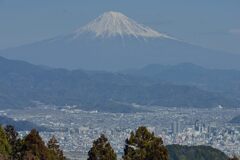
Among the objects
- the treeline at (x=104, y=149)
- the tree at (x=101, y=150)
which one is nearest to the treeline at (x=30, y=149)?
the treeline at (x=104, y=149)

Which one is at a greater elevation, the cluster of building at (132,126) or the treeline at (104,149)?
the cluster of building at (132,126)

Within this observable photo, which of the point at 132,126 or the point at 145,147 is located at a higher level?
the point at 132,126

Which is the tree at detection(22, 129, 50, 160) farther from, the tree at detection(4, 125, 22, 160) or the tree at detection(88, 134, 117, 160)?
the tree at detection(88, 134, 117, 160)

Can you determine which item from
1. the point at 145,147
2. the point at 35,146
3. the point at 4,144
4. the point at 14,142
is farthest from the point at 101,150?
the point at 14,142

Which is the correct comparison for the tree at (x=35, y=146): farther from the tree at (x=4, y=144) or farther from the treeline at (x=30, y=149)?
the tree at (x=4, y=144)

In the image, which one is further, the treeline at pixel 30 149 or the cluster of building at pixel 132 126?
the cluster of building at pixel 132 126

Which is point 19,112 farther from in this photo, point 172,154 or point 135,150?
point 135,150

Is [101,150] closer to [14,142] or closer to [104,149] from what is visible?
[104,149]

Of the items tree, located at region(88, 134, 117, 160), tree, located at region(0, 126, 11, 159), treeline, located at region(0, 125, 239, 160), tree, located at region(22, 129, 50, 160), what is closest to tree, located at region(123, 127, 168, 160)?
treeline, located at region(0, 125, 239, 160)
